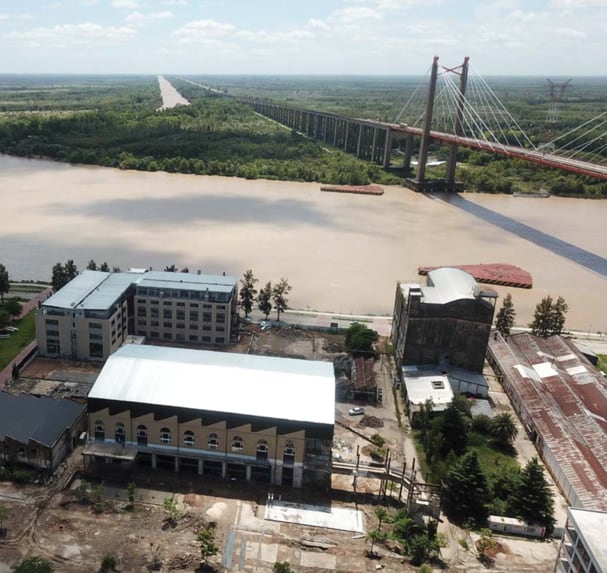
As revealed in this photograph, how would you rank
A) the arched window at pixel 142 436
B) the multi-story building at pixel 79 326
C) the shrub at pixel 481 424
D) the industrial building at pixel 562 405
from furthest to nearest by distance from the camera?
the multi-story building at pixel 79 326, the shrub at pixel 481 424, the industrial building at pixel 562 405, the arched window at pixel 142 436

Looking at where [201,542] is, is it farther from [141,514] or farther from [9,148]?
[9,148]

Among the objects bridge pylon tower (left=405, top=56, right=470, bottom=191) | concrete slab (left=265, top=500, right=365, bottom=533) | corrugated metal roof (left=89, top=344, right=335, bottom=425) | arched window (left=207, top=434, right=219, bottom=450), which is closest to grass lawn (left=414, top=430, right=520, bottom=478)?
concrete slab (left=265, top=500, right=365, bottom=533)

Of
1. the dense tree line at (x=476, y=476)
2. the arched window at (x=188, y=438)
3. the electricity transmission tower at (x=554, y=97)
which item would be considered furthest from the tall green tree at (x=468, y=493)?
the electricity transmission tower at (x=554, y=97)

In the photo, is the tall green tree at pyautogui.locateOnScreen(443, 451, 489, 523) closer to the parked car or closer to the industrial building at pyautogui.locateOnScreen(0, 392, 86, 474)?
the parked car

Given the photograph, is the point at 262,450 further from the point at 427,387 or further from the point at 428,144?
the point at 428,144

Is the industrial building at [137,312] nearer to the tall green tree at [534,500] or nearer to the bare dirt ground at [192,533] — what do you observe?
the bare dirt ground at [192,533]

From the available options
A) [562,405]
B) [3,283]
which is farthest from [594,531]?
[3,283]
